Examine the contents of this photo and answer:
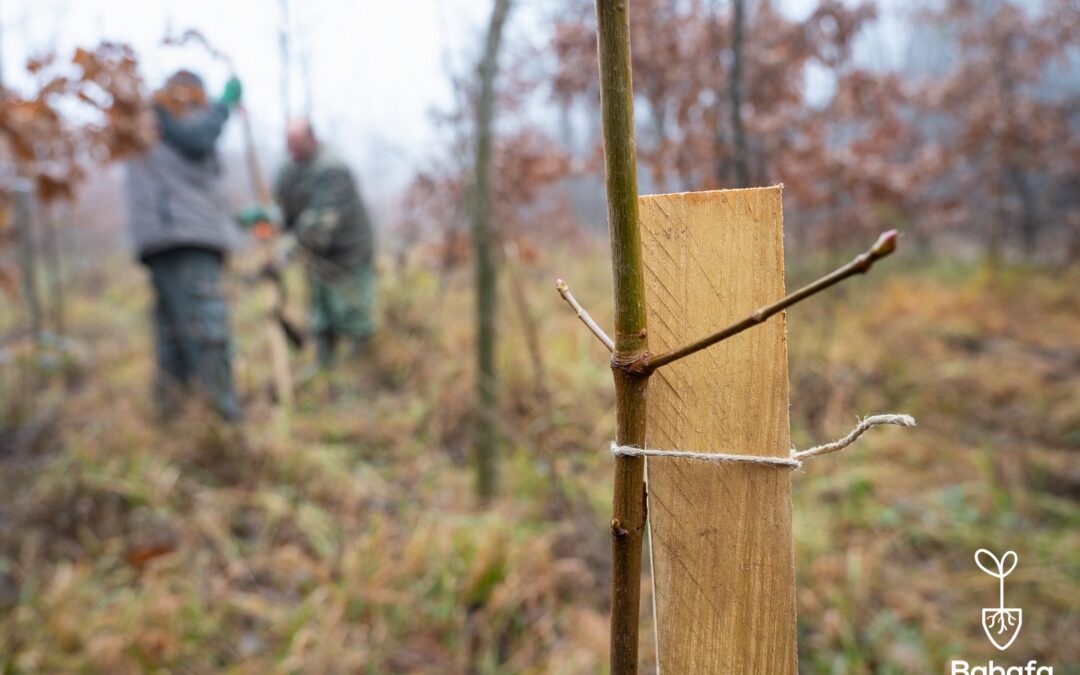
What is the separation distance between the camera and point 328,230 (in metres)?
4.46

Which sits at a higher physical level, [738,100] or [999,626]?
[738,100]

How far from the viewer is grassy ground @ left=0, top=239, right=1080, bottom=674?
6.55 ft

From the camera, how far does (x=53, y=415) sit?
136 inches

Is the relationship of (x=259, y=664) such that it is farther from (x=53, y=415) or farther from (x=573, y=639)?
(x=53, y=415)

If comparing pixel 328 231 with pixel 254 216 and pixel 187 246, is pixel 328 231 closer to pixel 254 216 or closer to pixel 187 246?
pixel 254 216

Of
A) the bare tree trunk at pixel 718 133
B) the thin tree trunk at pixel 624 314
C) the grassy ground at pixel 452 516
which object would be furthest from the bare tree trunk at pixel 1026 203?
the thin tree trunk at pixel 624 314

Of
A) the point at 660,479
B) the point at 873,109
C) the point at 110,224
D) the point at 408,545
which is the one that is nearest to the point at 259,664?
the point at 408,545

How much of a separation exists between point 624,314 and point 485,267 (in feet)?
6.73

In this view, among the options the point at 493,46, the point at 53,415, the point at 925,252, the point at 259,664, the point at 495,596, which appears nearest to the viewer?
the point at 259,664

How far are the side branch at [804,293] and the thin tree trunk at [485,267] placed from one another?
1.75 metres

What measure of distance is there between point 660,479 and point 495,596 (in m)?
1.74

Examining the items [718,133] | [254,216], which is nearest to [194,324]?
[254,216]

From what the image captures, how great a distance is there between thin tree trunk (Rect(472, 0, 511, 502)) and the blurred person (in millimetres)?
1956

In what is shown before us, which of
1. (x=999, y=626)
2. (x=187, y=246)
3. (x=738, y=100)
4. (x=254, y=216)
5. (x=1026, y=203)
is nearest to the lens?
(x=999, y=626)
